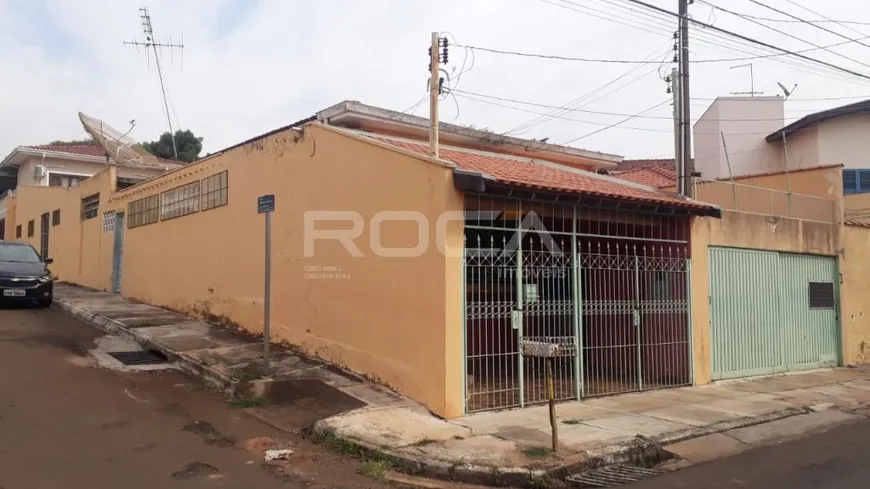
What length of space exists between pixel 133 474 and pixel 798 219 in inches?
487

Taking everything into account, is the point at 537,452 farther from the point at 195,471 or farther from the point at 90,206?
the point at 90,206

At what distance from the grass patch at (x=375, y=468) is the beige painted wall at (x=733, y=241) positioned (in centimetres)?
641

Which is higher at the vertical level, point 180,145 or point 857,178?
point 180,145

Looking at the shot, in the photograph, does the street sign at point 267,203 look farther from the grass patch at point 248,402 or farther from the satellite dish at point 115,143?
the satellite dish at point 115,143

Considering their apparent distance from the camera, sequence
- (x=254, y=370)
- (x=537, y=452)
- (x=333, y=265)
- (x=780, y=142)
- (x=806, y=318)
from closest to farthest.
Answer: (x=537, y=452) → (x=254, y=370) → (x=333, y=265) → (x=806, y=318) → (x=780, y=142)

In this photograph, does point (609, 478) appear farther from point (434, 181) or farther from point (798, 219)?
point (798, 219)

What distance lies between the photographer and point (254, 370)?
331 inches

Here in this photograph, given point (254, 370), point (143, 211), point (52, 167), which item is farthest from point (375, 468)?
point (52, 167)

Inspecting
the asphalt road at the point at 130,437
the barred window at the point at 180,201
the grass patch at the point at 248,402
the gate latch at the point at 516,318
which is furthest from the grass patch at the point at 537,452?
the barred window at the point at 180,201

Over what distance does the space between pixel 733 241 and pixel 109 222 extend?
1548 centimetres

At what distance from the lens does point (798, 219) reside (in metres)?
12.3

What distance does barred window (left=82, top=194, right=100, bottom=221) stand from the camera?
17.9 m

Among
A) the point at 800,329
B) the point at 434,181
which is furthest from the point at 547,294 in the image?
the point at 800,329

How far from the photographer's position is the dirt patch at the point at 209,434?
6.00 meters
